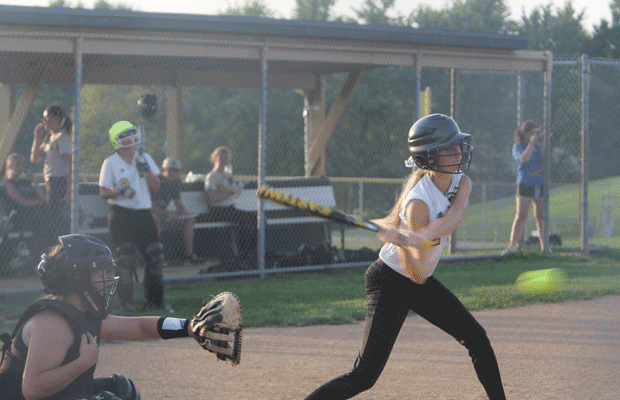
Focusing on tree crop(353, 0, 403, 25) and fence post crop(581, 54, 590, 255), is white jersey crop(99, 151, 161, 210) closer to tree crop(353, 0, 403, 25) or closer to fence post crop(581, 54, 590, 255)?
fence post crop(581, 54, 590, 255)

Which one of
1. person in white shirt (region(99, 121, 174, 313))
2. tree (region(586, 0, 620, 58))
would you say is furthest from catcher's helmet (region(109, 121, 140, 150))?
tree (region(586, 0, 620, 58))

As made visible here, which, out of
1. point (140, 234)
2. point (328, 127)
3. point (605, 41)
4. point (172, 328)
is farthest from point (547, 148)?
point (605, 41)

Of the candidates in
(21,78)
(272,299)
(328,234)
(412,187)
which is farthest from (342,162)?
(412,187)

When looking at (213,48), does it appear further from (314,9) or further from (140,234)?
(314,9)

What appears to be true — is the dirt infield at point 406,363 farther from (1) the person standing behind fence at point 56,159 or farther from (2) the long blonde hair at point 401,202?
(1) the person standing behind fence at point 56,159

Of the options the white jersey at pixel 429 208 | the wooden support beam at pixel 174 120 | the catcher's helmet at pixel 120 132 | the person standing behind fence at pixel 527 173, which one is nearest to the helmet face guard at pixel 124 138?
the catcher's helmet at pixel 120 132

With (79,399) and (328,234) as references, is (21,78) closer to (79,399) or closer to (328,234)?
(328,234)

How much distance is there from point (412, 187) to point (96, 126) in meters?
8.31

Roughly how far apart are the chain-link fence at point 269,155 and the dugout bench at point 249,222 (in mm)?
22

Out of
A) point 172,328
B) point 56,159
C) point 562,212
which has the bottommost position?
point 562,212

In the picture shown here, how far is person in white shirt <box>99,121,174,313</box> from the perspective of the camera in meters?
7.33

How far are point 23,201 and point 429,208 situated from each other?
782 centimetres

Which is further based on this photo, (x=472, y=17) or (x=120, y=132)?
(x=472, y=17)

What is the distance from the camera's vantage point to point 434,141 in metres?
3.64
